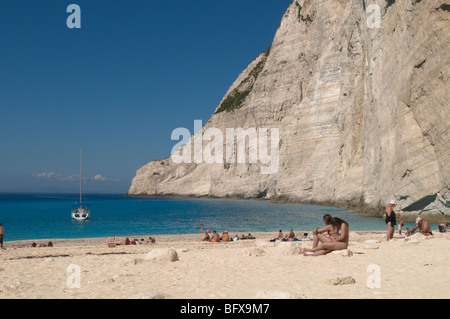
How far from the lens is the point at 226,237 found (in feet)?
68.3

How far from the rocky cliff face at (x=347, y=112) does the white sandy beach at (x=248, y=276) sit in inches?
665

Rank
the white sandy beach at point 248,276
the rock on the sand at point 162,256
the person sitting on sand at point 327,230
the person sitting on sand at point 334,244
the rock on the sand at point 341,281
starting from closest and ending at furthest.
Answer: the white sandy beach at point 248,276, the rock on the sand at point 341,281, the rock on the sand at point 162,256, the person sitting on sand at point 334,244, the person sitting on sand at point 327,230

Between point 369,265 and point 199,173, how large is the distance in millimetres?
85779

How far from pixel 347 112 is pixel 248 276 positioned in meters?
44.7

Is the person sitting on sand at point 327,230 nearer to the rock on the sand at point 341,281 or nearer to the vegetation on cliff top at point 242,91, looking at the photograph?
the rock on the sand at point 341,281

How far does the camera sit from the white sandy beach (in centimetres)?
601

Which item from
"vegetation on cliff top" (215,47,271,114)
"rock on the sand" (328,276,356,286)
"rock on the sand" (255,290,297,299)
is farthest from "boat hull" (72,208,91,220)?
"vegetation on cliff top" (215,47,271,114)

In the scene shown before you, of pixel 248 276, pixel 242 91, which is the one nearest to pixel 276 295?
pixel 248 276

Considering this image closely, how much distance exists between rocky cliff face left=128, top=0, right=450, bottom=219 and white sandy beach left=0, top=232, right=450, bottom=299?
55.4 feet

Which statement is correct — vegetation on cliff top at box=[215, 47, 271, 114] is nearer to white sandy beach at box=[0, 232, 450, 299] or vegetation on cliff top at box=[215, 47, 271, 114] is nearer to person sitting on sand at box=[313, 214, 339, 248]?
person sitting on sand at box=[313, 214, 339, 248]

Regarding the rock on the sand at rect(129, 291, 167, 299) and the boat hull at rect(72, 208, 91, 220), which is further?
the boat hull at rect(72, 208, 91, 220)

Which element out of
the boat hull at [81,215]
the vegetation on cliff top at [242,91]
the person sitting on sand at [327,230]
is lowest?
the boat hull at [81,215]

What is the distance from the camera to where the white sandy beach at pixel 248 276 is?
19.7 ft

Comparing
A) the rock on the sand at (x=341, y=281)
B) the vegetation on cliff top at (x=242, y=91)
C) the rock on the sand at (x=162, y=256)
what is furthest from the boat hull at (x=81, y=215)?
the vegetation on cliff top at (x=242, y=91)
